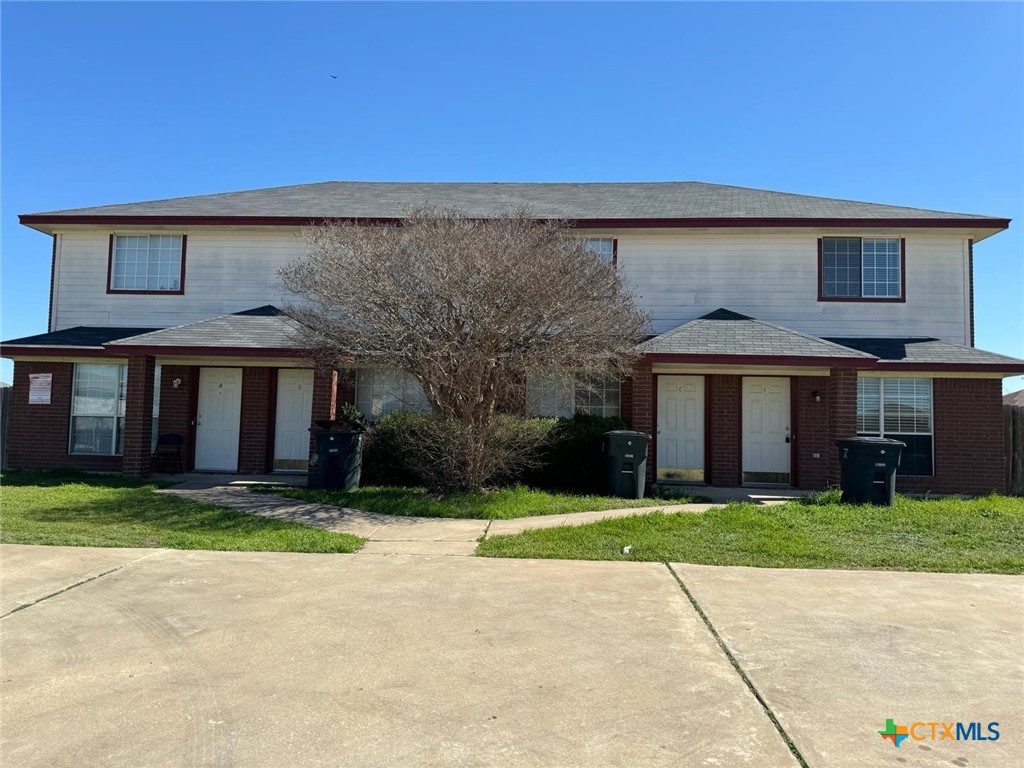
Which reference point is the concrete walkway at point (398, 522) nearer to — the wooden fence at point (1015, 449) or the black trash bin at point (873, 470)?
the black trash bin at point (873, 470)

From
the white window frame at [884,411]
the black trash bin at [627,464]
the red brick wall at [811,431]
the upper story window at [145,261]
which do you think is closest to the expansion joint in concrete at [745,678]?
the black trash bin at [627,464]

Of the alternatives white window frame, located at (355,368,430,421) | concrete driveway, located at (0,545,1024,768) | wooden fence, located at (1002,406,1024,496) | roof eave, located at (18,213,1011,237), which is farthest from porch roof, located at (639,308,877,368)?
concrete driveway, located at (0,545,1024,768)

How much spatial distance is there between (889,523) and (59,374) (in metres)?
15.5

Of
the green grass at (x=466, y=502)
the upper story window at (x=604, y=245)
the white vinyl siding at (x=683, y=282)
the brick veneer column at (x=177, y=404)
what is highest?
the upper story window at (x=604, y=245)

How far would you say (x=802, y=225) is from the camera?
46.3 ft

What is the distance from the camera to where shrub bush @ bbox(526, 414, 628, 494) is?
12219mm

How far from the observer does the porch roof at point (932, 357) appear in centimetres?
1247

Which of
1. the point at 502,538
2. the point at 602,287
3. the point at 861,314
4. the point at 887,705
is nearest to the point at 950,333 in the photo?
the point at 861,314

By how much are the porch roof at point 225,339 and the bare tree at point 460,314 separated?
1.67m

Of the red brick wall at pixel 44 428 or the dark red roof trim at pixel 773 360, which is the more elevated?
the dark red roof trim at pixel 773 360

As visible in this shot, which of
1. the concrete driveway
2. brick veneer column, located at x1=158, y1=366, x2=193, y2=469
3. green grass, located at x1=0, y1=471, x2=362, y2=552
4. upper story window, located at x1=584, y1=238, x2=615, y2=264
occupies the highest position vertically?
upper story window, located at x1=584, y1=238, x2=615, y2=264

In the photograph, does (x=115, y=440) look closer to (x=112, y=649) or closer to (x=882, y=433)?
(x=112, y=649)

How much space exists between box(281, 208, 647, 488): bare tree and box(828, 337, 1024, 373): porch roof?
5.62m

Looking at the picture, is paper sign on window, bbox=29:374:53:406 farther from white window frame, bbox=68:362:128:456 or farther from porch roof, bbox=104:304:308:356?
porch roof, bbox=104:304:308:356
